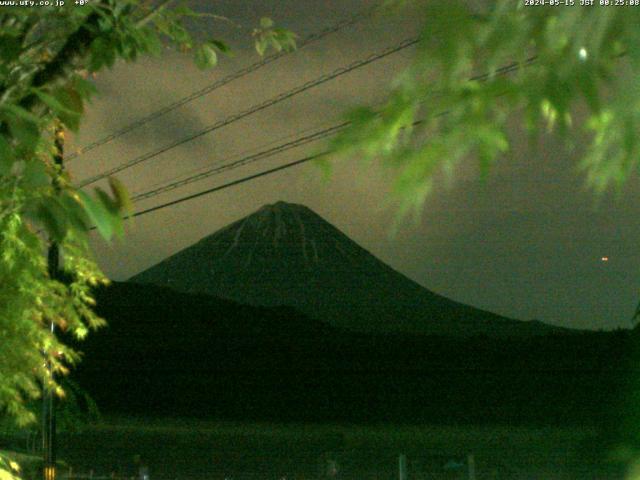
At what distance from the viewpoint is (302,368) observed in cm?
4022

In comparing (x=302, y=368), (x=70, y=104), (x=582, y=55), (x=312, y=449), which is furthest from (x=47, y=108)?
(x=302, y=368)

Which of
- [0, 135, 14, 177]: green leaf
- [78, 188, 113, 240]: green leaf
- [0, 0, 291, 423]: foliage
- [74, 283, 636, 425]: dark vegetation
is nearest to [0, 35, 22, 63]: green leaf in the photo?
[0, 0, 291, 423]: foliage

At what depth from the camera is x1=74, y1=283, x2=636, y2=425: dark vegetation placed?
34438 mm

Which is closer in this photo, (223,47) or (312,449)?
(223,47)

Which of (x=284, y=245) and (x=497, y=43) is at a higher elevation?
(x=284, y=245)

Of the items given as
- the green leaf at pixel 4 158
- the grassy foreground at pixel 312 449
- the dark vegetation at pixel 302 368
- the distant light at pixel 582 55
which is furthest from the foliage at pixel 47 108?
the dark vegetation at pixel 302 368

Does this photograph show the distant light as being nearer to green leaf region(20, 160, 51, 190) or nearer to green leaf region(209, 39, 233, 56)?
green leaf region(20, 160, 51, 190)

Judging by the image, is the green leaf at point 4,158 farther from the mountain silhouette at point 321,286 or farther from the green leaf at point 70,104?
the mountain silhouette at point 321,286

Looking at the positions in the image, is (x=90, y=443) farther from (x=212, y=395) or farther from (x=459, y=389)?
(x=459, y=389)

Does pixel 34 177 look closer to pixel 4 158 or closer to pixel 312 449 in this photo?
pixel 4 158

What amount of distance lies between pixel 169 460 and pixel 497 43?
30207 mm

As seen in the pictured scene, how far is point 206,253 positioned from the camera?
178ft

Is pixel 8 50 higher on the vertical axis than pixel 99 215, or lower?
higher

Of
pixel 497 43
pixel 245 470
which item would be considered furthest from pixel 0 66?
pixel 245 470
